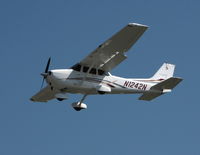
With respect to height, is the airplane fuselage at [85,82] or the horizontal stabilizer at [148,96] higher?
the airplane fuselage at [85,82]

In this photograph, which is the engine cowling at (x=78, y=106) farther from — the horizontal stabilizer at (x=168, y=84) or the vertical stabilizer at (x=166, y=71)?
the vertical stabilizer at (x=166, y=71)

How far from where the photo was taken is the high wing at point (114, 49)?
933 inches

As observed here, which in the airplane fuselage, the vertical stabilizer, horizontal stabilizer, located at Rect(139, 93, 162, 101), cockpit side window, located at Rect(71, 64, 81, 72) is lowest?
horizontal stabilizer, located at Rect(139, 93, 162, 101)

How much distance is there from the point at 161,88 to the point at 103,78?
3.11 meters

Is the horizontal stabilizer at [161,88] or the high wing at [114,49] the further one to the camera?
the horizontal stabilizer at [161,88]

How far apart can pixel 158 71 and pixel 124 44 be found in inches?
217

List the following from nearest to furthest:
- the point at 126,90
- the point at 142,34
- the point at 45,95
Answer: the point at 142,34 < the point at 126,90 < the point at 45,95

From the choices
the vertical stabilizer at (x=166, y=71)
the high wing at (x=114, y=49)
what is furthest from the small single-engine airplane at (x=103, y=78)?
the vertical stabilizer at (x=166, y=71)

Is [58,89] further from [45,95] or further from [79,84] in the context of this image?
[45,95]

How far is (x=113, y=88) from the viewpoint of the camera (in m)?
27.0

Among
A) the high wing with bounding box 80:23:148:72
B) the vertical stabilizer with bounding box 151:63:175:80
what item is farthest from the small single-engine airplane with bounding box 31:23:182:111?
the vertical stabilizer with bounding box 151:63:175:80

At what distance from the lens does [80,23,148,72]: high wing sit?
2370 centimetres

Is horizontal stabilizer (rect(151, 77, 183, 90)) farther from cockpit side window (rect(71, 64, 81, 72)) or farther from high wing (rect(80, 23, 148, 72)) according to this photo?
cockpit side window (rect(71, 64, 81, 72))

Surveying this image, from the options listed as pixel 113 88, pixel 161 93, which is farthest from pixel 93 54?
pixel 161 93
